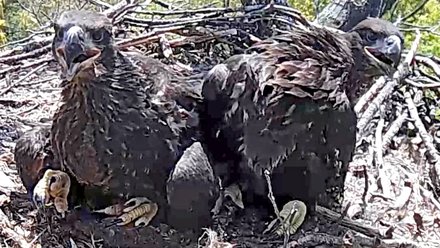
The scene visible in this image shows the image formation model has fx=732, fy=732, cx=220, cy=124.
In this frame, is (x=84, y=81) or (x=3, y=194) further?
(x=3, y=194)

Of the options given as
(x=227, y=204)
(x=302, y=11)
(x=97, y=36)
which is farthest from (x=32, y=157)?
(x=302, y=11)

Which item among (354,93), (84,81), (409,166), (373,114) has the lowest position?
(409,166)

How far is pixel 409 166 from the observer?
3770mm

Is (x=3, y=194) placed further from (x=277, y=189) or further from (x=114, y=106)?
(x=277, y=189)

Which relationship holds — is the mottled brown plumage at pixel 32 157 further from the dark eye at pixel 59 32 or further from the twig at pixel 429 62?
the twig at pixel 429 62

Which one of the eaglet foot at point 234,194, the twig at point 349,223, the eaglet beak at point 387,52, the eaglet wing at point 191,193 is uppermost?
the eaglet beak at point 387,52

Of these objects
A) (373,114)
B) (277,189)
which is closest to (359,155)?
(373,114)

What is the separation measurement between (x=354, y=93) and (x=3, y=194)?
163cm

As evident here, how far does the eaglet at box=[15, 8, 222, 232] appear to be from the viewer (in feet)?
9.37

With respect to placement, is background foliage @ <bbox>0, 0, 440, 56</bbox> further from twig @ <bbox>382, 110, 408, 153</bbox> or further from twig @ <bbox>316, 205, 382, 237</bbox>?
twig @ <bbox>316, 205, 382, 237</bbox>

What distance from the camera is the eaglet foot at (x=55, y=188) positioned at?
308 cm

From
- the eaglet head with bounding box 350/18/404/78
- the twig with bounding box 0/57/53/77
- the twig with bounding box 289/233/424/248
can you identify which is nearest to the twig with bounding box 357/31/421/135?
the eaglet head with bounding box 350/18/404/78

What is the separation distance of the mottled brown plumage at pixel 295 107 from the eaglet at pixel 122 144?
0.66 ft

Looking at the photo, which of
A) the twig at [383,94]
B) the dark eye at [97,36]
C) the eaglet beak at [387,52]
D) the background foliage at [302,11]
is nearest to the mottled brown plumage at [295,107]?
the eaglet beak at [387,52]
